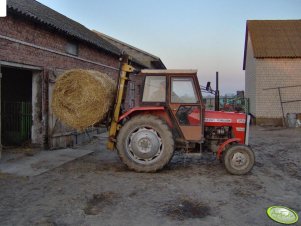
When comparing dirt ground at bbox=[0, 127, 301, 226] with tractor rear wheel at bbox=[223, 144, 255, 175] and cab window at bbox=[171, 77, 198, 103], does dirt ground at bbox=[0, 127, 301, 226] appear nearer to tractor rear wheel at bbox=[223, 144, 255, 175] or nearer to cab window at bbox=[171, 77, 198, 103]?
tractor rear wheel at bbox=[223, 144, 255, 175]

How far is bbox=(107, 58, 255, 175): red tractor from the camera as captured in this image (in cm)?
724

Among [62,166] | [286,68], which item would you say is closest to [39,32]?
[62,166]

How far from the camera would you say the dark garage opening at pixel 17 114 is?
1073 cm

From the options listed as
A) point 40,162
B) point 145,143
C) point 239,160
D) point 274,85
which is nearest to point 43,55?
point 40,162

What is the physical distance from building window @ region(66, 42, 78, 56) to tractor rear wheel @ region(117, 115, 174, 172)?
5.22 m

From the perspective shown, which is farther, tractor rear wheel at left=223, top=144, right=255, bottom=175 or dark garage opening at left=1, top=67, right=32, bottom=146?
dark garage opening at left=1, top=67, right=32, bottom=146

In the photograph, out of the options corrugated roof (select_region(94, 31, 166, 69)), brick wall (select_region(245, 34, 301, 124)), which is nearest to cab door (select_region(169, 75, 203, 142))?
brick wall (select_region(245, 34, 301, 124))

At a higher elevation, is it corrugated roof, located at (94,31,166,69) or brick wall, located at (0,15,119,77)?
corrugated roof, located at (94,31,166,69)

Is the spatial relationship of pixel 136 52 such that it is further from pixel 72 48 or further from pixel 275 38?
pixel 72 48

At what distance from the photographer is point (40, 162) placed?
27.7 ft

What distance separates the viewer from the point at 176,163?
8.44m

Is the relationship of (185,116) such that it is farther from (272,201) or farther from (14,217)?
(14,217)

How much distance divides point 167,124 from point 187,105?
0.62m

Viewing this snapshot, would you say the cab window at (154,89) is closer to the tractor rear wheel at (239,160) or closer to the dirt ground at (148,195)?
the dirt ground at (148,195)
